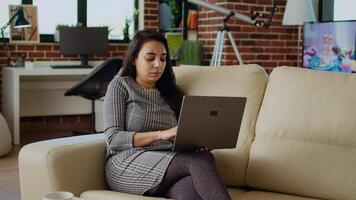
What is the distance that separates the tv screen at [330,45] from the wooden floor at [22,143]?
2.62 metres

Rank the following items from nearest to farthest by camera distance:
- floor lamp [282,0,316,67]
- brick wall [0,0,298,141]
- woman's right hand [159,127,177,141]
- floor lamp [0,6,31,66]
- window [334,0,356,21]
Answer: woman's right hand [159,127,177,141], floor lamp [282,0,316,67], brick wall [0,0,298,141], floor lamp [0,6,31,66], window [334,0,356,21]

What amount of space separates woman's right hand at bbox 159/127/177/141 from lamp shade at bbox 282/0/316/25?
126 inches

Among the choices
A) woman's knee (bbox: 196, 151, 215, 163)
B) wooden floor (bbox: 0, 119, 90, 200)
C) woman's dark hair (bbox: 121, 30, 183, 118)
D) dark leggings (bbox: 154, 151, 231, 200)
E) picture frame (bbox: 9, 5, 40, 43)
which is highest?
picture frame (bbox: 9, 5, 40, 43)

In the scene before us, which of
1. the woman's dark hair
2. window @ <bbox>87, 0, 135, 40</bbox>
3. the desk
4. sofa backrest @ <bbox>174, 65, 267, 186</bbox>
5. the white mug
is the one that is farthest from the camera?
window @ <bbox>87, 0, 135, 40</bbox>

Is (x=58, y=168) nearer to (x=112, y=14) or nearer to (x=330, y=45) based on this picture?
(x=330, y=45)

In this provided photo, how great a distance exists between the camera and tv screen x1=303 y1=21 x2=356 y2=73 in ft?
14.4

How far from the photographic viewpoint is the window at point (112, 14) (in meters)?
6.17

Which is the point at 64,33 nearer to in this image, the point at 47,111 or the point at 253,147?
the point at 47,111

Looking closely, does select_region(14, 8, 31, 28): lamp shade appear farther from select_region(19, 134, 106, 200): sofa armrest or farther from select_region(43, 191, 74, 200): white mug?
select_region(43, 191, 74, 200): white mug

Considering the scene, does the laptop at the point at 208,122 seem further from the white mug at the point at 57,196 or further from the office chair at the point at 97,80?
the office chair at the point at 97,80

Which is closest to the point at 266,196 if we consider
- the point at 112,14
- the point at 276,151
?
the point at 276,151

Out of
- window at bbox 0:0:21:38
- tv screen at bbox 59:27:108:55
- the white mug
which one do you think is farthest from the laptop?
window at bbox 0:0:21:38

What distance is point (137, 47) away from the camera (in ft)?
8.20

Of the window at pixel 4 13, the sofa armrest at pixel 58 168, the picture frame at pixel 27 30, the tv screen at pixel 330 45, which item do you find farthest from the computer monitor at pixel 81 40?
the sofa armrest at pixel 58 168
